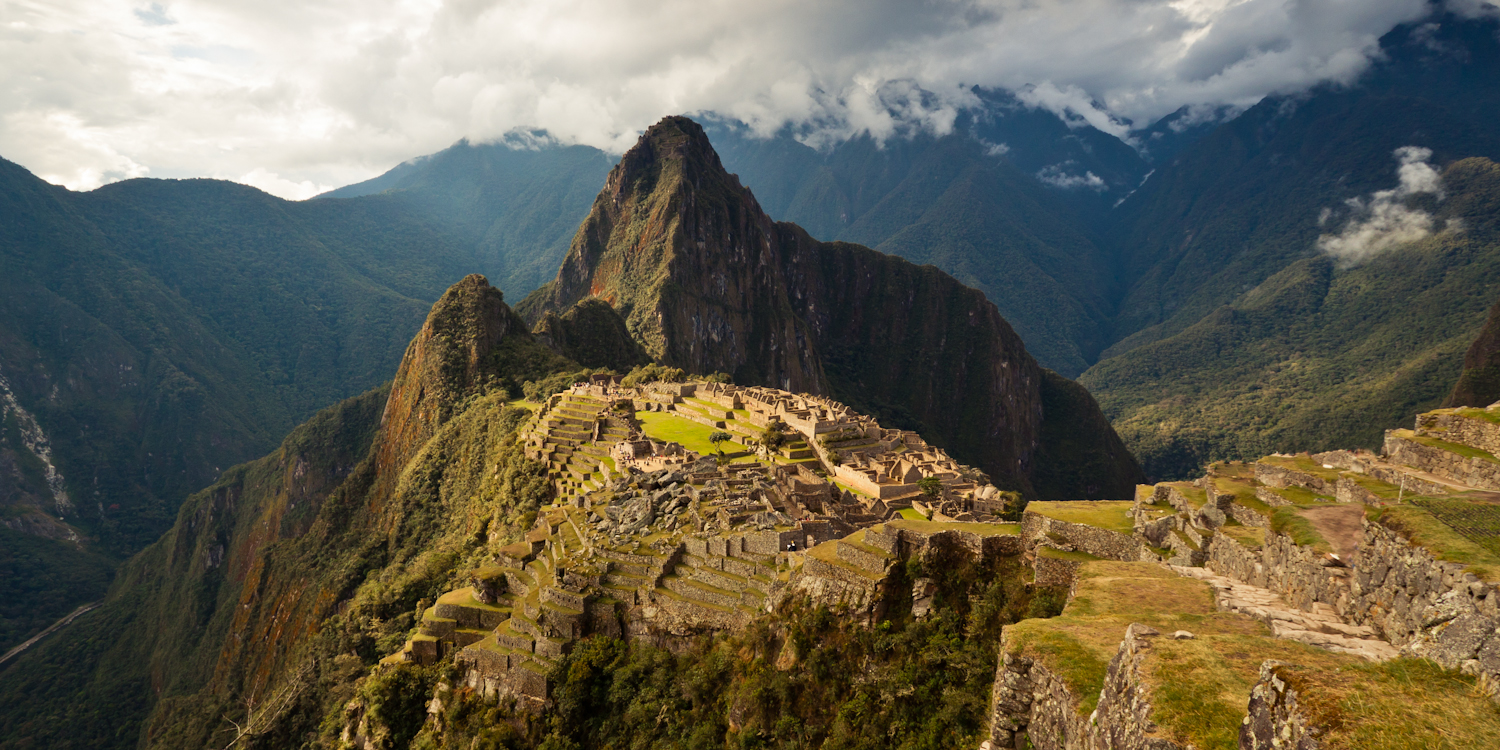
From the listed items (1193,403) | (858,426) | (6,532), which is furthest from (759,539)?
(1193,403)

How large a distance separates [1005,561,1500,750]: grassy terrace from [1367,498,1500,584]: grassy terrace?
5.09 feet

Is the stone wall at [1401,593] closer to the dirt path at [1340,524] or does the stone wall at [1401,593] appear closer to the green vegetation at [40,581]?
the dirt path at [1340,524]

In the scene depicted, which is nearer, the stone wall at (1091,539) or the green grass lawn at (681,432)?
the stone wall at (1091,539)

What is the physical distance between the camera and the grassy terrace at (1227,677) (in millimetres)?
5633

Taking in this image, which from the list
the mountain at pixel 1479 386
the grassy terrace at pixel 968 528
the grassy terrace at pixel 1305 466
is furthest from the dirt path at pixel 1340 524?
the mountain at pixel 1479 386

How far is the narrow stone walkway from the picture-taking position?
824cm

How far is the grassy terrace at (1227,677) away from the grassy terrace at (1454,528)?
1.55 meters

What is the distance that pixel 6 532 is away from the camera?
413 feet

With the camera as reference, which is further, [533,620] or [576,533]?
[576,533]

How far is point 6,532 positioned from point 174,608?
49.1 metres

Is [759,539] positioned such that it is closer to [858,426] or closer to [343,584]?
[858,426]

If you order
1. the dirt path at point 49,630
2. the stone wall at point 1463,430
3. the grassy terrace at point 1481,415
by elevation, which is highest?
the grassy terrace at point 1481,415

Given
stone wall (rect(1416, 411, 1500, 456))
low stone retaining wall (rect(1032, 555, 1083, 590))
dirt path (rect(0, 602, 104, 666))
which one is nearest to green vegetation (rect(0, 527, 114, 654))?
dirt path (rect(0, 602, 104, 666))

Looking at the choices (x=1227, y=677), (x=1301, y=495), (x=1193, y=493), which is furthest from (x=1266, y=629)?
(x=1301, y=495)
